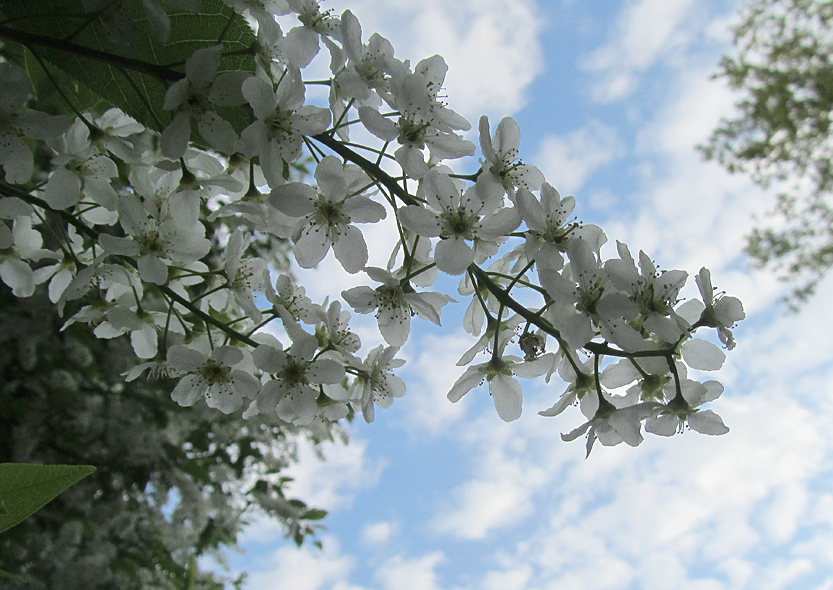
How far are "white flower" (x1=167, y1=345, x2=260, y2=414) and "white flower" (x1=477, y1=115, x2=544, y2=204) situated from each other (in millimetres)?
485

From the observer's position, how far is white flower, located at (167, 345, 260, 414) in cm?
102

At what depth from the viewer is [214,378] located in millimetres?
1063

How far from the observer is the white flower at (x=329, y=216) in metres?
0.93

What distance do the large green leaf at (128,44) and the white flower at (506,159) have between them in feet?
1.19

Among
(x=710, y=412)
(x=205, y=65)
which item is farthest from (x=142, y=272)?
(x=710, y=412)

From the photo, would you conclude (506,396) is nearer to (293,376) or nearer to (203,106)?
(293,376)

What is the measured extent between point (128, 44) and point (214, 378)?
510mm

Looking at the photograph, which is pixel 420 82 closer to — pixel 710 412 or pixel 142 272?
pixel 142 272

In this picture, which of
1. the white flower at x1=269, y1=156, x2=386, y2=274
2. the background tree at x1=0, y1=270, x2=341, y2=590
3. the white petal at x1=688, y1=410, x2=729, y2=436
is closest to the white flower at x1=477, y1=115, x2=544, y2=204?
the white flower at x1=269, y1=156, x2=386, y2=274

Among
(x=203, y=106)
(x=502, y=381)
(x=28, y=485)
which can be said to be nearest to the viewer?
(x=28, y=485)

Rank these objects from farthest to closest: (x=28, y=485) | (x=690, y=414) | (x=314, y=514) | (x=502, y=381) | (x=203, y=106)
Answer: (x=314, y=514) < (x=502, y=381) < (x=690, y=414) < (x=203, y=106) < (x=28, y=485)

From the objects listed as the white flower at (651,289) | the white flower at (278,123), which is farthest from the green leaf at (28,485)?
the white flower at (651,289)

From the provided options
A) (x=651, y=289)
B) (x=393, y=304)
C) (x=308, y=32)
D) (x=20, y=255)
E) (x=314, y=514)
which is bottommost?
(x=651, y=289)

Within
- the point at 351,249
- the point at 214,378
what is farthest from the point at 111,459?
the point at 351,249
